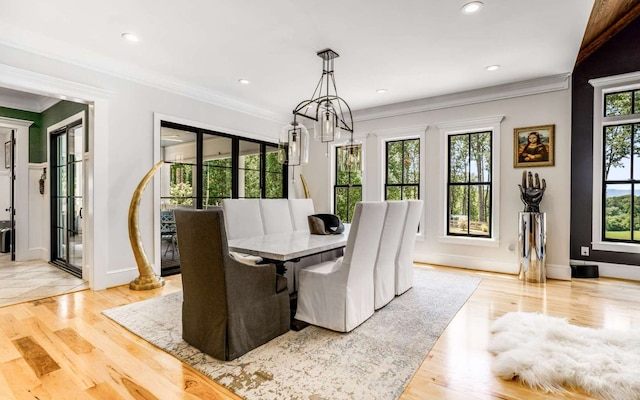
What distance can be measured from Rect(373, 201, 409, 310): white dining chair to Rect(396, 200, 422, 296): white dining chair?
16cm

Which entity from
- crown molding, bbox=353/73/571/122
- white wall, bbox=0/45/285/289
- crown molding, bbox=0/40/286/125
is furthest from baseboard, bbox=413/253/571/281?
white wall, bbox=0/45/285/289

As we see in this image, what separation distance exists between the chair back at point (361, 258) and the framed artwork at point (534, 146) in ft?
9.31


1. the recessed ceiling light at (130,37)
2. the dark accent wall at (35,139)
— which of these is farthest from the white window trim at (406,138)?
the dark accent wall at (35,139)

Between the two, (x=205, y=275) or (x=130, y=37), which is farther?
(x=130, y=37)

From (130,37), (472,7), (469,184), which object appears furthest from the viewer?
(469,184)

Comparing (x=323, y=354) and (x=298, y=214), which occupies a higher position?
(x=298, y=214)

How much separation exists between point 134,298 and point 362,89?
3910 mm

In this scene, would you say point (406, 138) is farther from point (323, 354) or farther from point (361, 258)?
point (323, 354)

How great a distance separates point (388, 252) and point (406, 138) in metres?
2.89

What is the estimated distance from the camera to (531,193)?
4234 mm

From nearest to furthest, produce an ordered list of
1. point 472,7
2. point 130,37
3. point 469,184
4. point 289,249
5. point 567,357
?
point 567,357, point 289,249, point 472,7, point 130,37, point 469,184

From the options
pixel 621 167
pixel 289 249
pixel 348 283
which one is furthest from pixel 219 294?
pixel 621 167

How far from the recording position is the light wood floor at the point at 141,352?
183 centimetres

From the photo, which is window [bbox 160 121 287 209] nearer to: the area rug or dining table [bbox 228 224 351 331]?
the area rug
